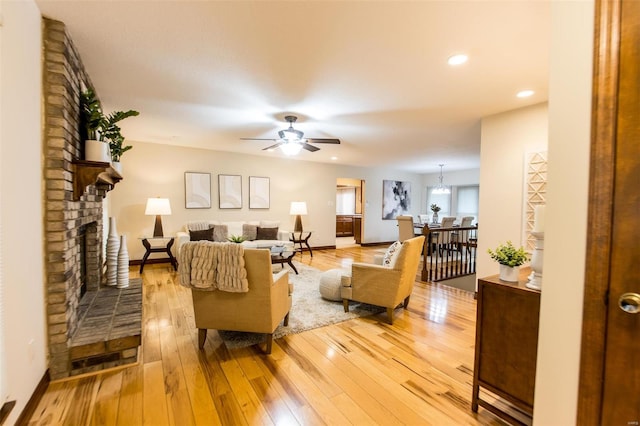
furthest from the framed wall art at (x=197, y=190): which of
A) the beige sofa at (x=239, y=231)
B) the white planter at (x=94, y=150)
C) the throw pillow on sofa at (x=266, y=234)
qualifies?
the white planter at (x=94, y=150)

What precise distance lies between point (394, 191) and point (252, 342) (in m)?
7.48

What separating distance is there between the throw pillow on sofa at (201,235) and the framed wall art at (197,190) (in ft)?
3.18

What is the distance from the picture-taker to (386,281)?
9.55 ft

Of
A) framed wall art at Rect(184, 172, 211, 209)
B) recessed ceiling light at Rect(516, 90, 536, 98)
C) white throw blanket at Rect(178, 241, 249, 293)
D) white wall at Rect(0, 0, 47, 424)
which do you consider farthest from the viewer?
framed wall art at Rect(184, 172, 211, 209)

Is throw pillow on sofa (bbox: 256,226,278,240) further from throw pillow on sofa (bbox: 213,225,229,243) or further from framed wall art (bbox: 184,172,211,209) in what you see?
framed wall art (bbox: 184,172,211,209)

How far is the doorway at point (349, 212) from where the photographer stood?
341 inches

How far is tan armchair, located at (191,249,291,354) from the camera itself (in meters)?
2.15

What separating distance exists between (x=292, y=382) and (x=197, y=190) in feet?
16.0

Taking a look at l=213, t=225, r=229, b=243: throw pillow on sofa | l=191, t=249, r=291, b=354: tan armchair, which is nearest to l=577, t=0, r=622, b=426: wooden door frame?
l=191, t=249, r=291, b=354: tan armchair

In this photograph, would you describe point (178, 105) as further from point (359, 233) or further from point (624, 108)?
point (359, 233)

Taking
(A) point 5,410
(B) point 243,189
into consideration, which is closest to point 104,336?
(A) point 5,410

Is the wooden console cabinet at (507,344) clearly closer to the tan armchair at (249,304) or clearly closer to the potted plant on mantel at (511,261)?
the potted plant on mantel at (511,261)

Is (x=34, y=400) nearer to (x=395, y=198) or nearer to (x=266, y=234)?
(x=266, y=234)

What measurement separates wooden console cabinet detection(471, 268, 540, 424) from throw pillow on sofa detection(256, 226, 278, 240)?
4.54 m
